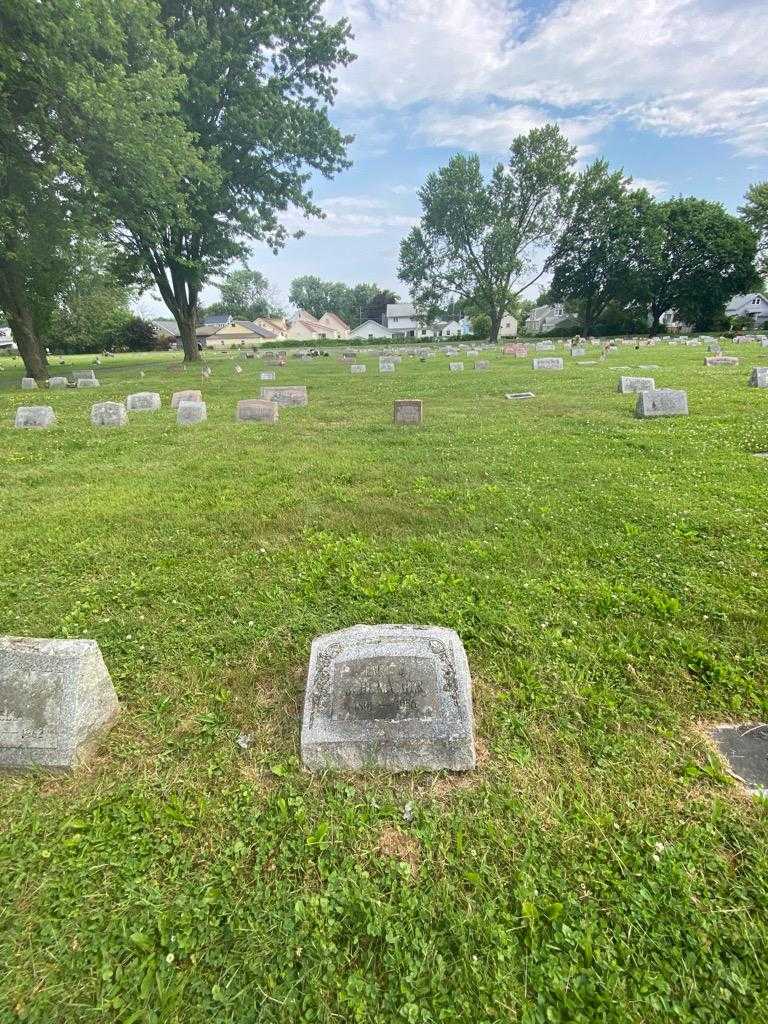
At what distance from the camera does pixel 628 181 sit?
153ft

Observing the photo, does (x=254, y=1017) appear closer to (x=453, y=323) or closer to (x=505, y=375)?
(x=505, y=375)

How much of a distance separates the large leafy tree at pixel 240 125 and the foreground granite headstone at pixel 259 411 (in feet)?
42.8

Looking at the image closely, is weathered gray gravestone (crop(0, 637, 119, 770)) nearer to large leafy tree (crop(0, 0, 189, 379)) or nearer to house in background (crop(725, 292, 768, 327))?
large leafy tree (crop(0, 0, 189, 379))

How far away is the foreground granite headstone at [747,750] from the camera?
2.17 metres

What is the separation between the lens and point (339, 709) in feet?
7.84

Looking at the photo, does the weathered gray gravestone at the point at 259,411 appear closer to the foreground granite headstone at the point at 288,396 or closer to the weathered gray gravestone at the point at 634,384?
the foreground granite headstone at the point at 288,396

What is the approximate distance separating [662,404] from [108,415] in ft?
36.4

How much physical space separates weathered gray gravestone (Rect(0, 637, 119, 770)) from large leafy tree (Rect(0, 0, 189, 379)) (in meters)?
17.1

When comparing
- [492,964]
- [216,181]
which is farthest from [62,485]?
[216,181]

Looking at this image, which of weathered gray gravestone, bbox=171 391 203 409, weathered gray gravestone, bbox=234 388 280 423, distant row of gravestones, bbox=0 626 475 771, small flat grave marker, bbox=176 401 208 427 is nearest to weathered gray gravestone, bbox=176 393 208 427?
small flat grave marker, bbox=176 401 208 427

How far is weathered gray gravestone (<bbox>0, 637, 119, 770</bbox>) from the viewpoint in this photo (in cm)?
231

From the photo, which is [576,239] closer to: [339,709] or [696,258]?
[696,258]

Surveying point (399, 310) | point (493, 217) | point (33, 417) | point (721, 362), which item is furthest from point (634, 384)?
point (399, 310)

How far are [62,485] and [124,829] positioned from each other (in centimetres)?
554
